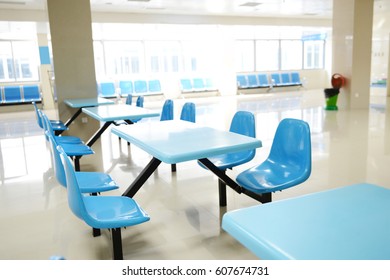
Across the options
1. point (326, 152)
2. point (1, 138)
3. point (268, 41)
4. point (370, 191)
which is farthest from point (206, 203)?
point (268, 41)

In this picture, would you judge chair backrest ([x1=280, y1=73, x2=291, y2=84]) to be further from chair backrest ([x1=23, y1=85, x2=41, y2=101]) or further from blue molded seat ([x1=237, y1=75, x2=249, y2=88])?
chair backrest ([x1=23, y1=85, x2=41, y2=101])

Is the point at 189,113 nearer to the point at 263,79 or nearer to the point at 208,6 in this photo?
the point at 208,6

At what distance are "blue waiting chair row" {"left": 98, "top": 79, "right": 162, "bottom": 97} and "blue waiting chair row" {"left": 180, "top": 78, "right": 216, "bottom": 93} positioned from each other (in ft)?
3.59

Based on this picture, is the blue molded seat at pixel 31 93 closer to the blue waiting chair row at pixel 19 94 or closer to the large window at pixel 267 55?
the blue waiting chair row at pixel 19 94

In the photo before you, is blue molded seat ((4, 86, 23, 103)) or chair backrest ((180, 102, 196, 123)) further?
blue molded seat ((4, 86, 23, 103))

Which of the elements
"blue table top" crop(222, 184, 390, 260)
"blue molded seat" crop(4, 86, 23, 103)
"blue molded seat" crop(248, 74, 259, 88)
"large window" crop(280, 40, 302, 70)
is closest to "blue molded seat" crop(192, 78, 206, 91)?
"blue molded seat" crop(248, 74, 259, 88)

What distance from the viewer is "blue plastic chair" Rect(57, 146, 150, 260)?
1.89 meters

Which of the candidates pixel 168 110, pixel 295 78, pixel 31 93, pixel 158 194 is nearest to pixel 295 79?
pixel 295 78

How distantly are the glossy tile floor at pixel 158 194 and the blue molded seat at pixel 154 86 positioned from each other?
6.77 meters

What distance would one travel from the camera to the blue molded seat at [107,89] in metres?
13.2

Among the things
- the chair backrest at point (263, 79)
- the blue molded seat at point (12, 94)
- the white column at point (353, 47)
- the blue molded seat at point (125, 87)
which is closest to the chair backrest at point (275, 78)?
the chair backrest at point (263, 79)

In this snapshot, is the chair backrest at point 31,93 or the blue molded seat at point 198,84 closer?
the chair backrest at point 31,93

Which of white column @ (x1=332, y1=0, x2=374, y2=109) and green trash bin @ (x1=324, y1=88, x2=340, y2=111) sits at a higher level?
white column @ (x1=332, y1=0, x2=374, y2=109)

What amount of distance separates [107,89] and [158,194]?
1017 centimetres
